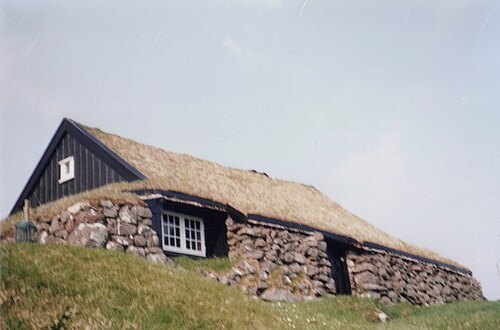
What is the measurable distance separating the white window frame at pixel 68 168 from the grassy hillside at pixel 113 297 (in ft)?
28.2

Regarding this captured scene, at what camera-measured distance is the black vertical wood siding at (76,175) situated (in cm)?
2083

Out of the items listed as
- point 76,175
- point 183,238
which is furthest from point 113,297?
point 76,175

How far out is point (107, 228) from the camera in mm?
16531

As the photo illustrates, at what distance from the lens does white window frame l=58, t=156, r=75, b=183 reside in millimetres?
21938

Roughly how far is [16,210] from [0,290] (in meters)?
14.2

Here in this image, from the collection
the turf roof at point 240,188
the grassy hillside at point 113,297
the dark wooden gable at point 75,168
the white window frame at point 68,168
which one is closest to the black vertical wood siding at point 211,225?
the turf roof at point 240,188

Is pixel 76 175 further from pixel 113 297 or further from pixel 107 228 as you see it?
pixel 113 297

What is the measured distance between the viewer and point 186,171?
896 inches

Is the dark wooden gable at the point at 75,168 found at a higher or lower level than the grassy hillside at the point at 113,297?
higher

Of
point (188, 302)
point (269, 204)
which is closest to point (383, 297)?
point (269, 204)

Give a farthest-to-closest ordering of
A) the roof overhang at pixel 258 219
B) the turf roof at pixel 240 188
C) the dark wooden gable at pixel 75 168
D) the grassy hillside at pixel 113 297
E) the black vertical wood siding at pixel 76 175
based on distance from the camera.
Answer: the black vertical wood siding at pixel 76 175 → the dark wooden gable at pixel 75 168 → the turf roof at pixel 240 188 → the roof overhang at pixel 258 219 → the grassy hillside at pixel 113 297

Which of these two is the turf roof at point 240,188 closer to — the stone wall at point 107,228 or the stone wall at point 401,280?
Answer: the stone wall at point 401,280

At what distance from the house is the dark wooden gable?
0.13 ft

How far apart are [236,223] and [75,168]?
669 centimetres
